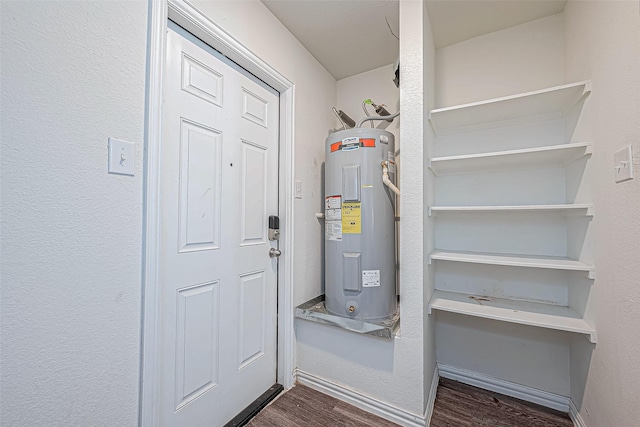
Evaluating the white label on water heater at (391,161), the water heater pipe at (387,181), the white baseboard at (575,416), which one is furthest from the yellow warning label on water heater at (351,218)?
the white baseboard at (575,416)

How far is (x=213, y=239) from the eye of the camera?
131cm

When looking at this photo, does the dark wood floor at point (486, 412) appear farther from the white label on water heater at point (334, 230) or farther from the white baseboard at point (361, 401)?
the white label on water heater at point (334, 230)

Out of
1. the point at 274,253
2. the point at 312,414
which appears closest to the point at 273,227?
the point at 274,253

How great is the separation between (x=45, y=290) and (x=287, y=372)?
136 cm

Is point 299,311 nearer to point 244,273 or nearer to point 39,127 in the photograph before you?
point 244,273

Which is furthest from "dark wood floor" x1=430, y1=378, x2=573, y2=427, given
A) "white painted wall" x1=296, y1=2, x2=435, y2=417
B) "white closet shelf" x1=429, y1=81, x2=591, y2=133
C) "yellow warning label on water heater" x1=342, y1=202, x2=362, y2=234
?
"white closet shelf" x1=429, y1=81, x2=591, y2=133

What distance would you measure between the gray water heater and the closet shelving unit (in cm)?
26

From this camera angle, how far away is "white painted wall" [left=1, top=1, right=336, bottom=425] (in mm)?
674

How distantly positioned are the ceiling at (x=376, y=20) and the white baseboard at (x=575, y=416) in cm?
229

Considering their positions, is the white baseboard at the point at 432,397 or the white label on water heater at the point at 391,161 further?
the white label on water heater at the point at 391,161

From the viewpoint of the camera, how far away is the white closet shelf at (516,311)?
127 centimetres

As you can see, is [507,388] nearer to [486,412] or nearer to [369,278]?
[486,412]

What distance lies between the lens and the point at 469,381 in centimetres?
175

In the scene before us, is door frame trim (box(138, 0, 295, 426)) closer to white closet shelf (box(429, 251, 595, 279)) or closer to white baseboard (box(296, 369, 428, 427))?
white baseboard (box(296, 369, 428, 427))
